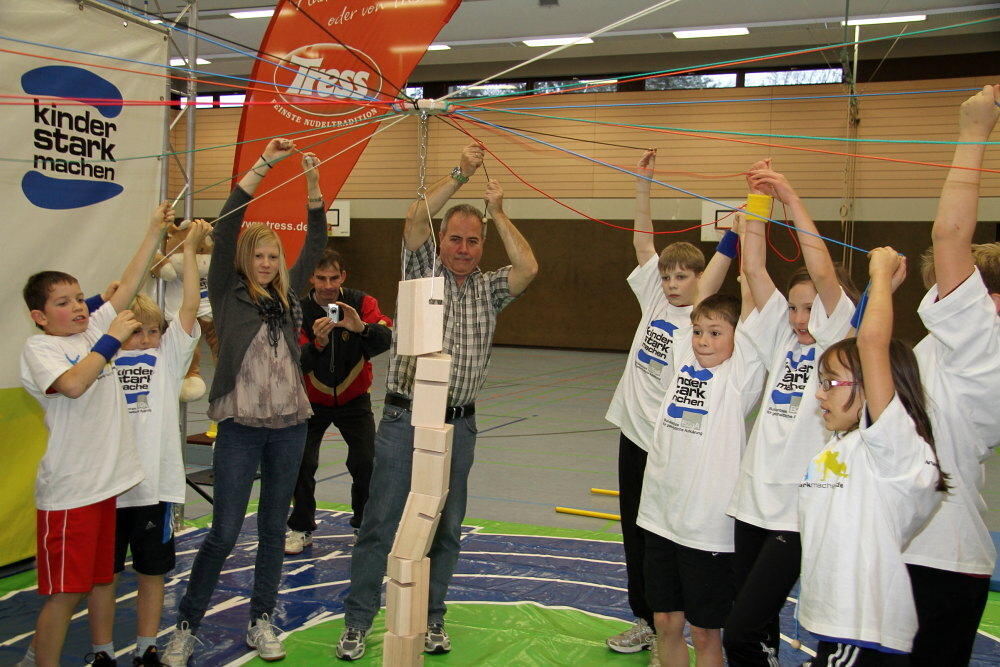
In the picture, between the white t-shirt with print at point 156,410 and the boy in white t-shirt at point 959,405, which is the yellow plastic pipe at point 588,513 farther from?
the boy in white t-shirt at point 959,405

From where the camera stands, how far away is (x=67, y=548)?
2.97 m

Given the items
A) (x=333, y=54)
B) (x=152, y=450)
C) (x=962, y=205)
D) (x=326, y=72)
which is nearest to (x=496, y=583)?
(x=152, y=450)

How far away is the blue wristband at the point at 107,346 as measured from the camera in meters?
2.96

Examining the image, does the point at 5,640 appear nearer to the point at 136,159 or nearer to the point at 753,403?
the point at 136,159

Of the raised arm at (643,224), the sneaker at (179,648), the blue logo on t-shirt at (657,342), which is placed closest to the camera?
the sneaker at (179,648)

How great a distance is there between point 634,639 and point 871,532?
171 centimetres

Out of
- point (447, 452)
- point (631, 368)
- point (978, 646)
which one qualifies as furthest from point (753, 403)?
point (978, 646)

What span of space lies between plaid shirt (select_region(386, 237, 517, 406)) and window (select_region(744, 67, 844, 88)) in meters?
12.1

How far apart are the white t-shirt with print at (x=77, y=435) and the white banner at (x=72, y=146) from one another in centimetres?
136

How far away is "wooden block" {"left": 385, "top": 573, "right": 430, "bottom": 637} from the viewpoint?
7.46 feet

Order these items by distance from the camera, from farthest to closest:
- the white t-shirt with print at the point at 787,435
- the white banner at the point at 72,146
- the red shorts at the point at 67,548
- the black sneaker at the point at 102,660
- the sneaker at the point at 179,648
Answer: the white banner at the point at 72,146 < the sneaker at the point at 179,648 < the black sneaker at the point at 102,660 < the red shorts at the point at 67,548 < the white t-shirt with print at the point at 787,435

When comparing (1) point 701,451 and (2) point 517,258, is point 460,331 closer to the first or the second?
Answer: (2) point 517,258

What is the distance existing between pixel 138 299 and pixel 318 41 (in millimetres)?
2665

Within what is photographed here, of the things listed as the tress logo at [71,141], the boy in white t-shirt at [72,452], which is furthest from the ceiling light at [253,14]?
the boy in white t-shirt at [72,452]
